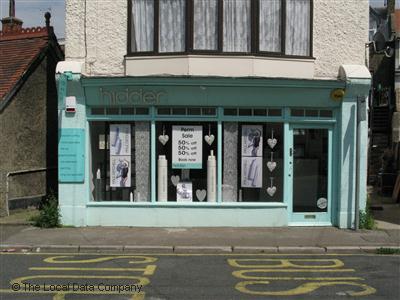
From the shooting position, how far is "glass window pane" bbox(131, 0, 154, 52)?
11.9m

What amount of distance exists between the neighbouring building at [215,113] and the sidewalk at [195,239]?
56 cm

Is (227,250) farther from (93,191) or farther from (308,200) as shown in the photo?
(93,191)

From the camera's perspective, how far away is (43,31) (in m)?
15.4

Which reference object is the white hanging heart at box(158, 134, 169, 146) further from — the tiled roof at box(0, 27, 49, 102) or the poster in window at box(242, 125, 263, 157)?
the tiled roof at box(0, 27, 49, 102)

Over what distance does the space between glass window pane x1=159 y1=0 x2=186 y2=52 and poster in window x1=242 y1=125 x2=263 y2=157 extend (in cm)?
232

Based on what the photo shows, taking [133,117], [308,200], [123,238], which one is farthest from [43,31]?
[308,200]

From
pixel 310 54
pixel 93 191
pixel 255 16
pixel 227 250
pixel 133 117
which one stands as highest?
pixel 255 16

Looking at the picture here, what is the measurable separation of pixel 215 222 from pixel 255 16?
4.59 metres

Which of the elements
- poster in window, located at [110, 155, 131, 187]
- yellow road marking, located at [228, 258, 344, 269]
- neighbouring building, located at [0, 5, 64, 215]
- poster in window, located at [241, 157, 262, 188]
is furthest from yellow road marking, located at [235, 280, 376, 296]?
neighbouring building, located at [0, 5, 64, 215]

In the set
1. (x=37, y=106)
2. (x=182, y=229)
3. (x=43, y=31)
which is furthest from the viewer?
(x=43, y=31)

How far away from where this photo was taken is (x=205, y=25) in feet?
38.5

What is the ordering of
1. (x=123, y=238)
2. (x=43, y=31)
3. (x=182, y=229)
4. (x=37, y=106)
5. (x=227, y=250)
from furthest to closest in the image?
1. (x=43, y=31)
2. (x=37, y=106)
3. (x=182, y=229)
4. (x=123, y=238)
5. (x=227, y=250)

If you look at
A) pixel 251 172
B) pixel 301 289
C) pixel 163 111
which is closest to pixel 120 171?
pixel 163 111

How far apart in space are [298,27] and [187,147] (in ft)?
12.0
